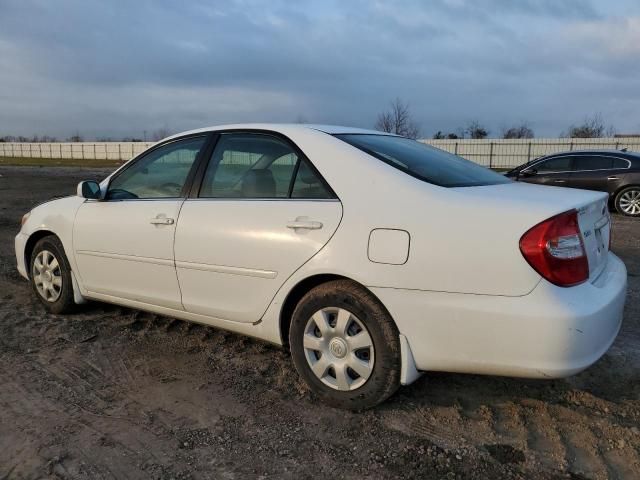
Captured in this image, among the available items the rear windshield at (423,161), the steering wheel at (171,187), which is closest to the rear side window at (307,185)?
the rear windshield at (423,161)

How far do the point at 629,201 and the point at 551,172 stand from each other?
5.52ft

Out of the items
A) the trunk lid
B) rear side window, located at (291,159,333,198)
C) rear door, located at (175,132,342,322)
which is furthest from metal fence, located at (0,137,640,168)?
rear side window, located at (291,159,333,198)

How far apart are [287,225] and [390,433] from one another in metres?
1.25

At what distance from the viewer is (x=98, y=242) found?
4.15m

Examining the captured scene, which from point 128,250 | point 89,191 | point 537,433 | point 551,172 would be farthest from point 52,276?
point 551,172

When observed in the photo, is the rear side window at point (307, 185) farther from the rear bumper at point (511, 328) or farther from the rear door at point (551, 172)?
the rear door at point (551, 172)

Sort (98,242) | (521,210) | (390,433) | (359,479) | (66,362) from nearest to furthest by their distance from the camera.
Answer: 1. (359,479)
2. (521,210)
3. (390,433)
4. (66,362)
5. (98,242)

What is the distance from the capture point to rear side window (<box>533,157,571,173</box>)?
12211mm

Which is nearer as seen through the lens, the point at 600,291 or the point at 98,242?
the point at 600,291

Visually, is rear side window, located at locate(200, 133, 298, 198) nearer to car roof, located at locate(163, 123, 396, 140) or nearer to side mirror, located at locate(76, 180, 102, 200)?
car roof, located at locate(163, 123, 396, 140)

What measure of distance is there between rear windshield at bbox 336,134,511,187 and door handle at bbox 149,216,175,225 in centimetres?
126

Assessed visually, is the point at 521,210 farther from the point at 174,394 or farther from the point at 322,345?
the point at 174,394

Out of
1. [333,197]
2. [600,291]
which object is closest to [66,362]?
[333,197]

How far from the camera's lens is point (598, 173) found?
1190 centimetres
